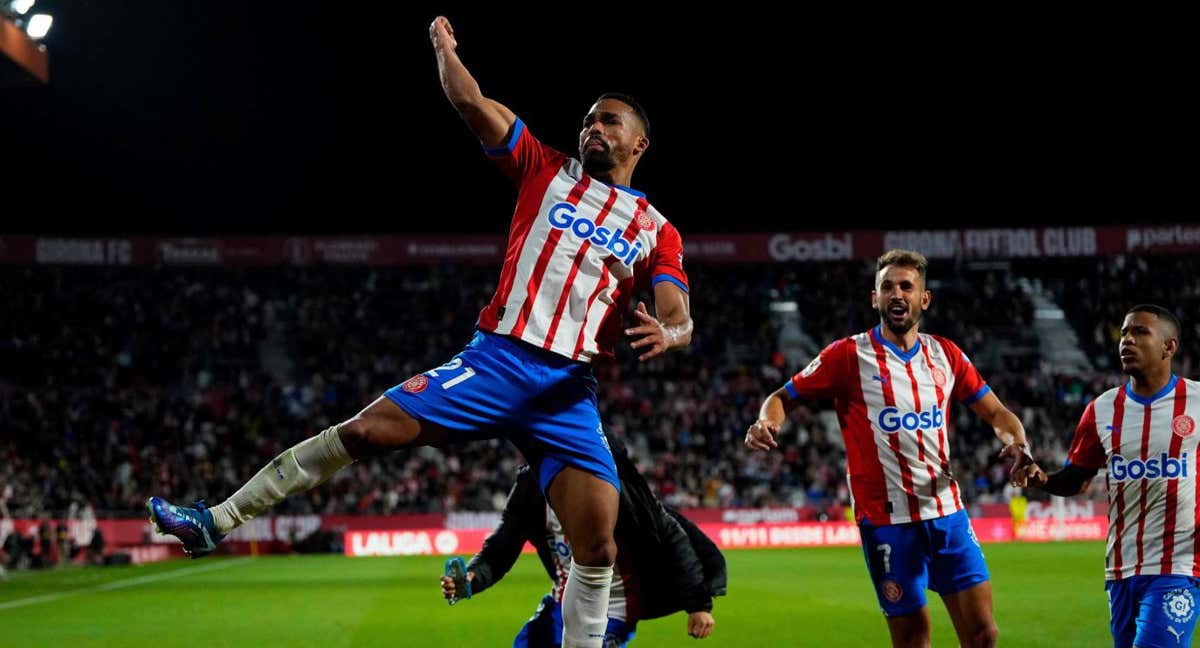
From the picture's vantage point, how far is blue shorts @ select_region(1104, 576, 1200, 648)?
5793mm

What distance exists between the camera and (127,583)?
819 inches

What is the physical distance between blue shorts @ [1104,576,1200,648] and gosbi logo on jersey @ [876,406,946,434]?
1.19 m

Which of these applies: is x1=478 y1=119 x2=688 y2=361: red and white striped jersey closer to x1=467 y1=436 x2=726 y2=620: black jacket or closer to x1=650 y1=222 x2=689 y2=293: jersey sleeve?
x1=650 y1=222 x2=689 y2=293: jersey sleeve

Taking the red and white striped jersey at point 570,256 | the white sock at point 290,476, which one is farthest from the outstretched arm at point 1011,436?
the white sock at point 290,476

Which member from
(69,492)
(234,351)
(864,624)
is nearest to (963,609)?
(864,624)

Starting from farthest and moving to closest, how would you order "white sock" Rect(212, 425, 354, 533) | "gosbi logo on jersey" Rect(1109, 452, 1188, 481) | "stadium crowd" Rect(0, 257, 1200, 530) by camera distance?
1. "stadium crowd" Rect(0, 257, 1200, 530)
2. "gosbi logo on jersey" Rect(1109, 452, 1188, 481)
3. "white sock" Rect(212, 425, 354, 533)

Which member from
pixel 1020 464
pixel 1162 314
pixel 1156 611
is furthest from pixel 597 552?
pixel 1162 314

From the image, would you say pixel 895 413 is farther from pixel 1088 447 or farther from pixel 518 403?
pixel 518 403

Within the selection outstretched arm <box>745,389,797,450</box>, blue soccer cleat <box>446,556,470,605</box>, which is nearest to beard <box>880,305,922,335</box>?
outstretched arm <box>745,389,797,450</box>

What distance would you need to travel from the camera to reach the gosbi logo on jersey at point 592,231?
555cm

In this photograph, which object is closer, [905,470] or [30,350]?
[905,470]

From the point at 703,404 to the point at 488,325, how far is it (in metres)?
31.9

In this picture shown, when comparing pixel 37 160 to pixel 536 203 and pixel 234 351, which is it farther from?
pixel 536 203

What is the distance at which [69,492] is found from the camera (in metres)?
30.2
